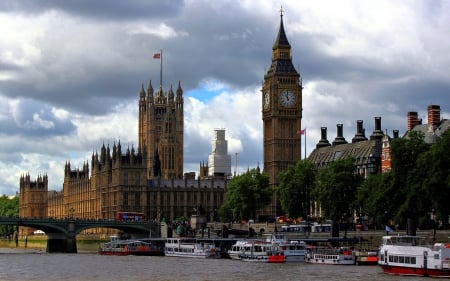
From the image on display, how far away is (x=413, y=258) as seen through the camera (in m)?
84.9

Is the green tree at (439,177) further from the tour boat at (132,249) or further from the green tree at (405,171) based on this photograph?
the tour boat at (132,249)

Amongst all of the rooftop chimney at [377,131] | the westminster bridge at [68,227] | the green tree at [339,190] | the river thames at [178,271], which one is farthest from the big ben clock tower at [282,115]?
the river thames at [178,271]

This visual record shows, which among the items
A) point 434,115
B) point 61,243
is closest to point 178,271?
point 434,115

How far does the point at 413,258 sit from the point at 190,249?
150 ft

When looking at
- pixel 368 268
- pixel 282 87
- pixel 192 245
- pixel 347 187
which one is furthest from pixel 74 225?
pixel 368 268

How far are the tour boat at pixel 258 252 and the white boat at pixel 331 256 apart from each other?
3.02 m

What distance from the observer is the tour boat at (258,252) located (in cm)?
10925

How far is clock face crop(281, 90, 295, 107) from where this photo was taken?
191125 mm

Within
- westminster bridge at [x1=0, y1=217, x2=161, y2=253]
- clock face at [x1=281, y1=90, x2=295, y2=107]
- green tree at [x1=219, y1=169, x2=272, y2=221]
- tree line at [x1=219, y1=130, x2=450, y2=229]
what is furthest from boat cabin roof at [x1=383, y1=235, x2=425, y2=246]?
clock face at [x1=281, y1=90, x2=295, y2=107]

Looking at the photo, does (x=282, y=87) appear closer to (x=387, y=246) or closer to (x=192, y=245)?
(x=192, y=245)

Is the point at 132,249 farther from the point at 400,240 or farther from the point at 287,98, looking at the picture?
the point at 287,98

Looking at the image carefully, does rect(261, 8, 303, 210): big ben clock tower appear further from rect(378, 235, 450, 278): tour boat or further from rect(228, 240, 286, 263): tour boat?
rect(378, 235, 450, 278): tour boat

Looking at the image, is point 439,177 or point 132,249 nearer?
point 439,177

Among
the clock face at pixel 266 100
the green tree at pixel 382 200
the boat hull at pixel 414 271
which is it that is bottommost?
the boat hull at pixel 414 271
